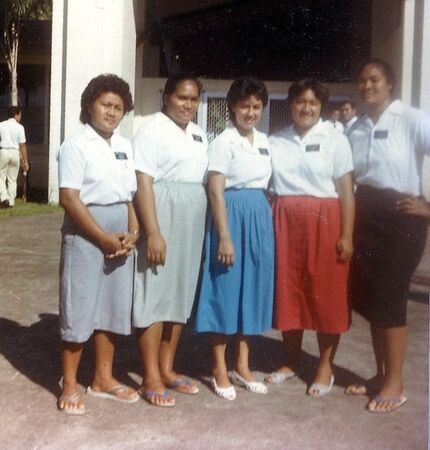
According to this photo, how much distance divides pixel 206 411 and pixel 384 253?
1.13 meters

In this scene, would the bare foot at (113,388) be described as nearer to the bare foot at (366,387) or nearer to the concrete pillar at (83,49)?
the bare foot at (366,387)

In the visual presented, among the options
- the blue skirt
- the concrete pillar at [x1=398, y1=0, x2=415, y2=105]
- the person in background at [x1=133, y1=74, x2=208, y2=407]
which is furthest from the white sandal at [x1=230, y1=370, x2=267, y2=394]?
the concrete pillar at [x1=398, y1=0, x2=415, y2=105]

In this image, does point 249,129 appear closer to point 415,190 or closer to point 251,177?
point 251,177

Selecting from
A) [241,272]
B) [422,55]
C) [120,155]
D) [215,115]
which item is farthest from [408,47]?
[215,115]

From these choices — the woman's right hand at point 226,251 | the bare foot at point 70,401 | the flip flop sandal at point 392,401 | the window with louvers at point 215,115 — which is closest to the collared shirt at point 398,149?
the woman's right hand at point 226,251

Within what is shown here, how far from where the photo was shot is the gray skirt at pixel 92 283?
3.22 metres

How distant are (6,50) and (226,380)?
17720 millimetres

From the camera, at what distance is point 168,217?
3361mm

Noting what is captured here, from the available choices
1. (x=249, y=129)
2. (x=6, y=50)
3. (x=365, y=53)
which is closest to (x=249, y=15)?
(x=365, y=53)

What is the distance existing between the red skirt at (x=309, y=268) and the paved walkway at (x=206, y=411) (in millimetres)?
402

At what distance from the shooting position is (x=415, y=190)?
323cm

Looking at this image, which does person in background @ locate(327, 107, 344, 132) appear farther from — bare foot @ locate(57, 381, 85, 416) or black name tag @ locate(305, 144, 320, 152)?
bare foot @ locate(57, 381, 85, 416)

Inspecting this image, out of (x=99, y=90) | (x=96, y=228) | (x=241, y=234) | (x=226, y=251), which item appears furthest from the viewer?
(x=241, y=234)

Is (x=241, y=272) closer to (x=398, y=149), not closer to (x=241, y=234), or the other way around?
(x=241, y=234)
